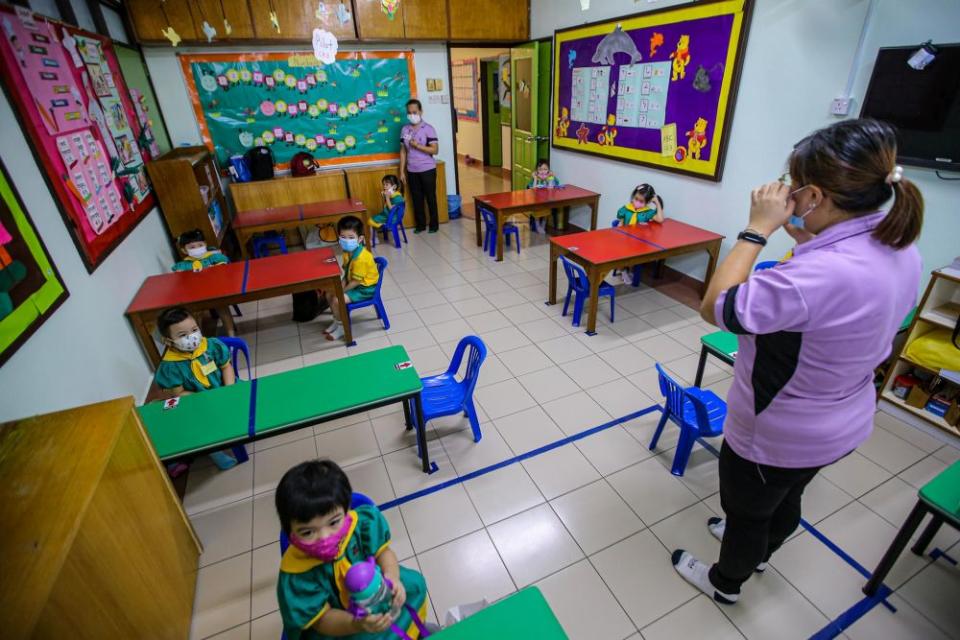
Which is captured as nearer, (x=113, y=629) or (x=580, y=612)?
(x=113, y=629)

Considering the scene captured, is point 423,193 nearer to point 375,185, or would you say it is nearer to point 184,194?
point 375,185

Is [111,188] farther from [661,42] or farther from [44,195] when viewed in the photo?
[661,42]

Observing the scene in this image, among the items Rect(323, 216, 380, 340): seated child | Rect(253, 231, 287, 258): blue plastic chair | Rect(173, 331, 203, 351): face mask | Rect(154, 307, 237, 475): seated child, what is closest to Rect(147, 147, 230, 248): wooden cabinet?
Rect(253, 231, 287, 258): blue plastic chair

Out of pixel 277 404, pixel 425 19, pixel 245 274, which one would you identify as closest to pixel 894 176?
pixel 277 404

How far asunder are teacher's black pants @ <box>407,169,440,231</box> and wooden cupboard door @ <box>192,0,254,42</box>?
2.53m

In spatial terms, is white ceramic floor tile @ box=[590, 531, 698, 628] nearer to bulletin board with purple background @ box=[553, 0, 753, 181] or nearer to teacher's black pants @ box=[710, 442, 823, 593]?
teacher's black pants @ box=[710, 442, 823, 593]

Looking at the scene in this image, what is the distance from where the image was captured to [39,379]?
2090 mm

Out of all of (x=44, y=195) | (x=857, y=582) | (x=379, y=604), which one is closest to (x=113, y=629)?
(x=379, y=604)

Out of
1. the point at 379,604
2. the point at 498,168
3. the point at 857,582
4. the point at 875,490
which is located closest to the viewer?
the point at 379,604

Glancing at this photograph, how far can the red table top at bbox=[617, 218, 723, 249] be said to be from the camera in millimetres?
4191

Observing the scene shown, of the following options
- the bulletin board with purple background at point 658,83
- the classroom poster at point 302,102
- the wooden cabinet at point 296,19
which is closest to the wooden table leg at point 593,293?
the bulletin board with purple background at point 658,83

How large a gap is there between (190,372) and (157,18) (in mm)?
4845

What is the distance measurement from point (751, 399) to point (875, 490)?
1820 millimetres

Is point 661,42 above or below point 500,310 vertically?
above
